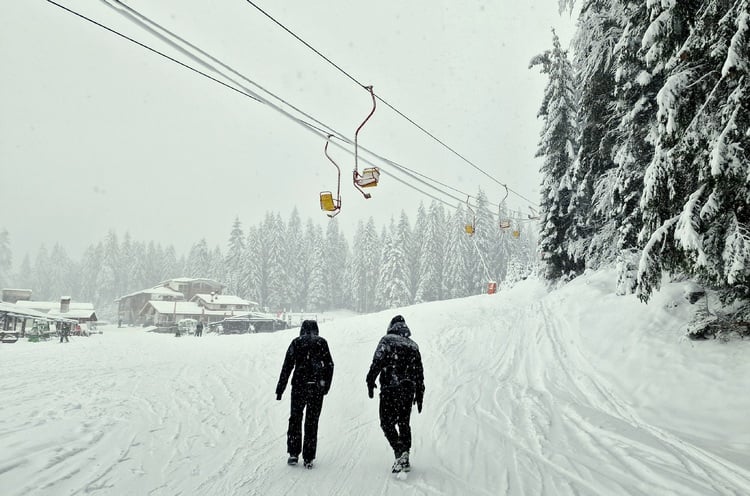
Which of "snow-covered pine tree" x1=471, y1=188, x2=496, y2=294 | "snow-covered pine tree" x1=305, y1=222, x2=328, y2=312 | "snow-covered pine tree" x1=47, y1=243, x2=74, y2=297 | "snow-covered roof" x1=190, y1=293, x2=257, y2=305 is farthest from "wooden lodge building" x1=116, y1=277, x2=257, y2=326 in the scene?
"snow-covered pine tree" x1=47, y1=243, x2=74, y2=297

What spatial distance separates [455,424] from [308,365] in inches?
131

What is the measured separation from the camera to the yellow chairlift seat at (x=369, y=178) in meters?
9.98

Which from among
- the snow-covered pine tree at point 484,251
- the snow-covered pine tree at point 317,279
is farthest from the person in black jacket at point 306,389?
the snow-covered pine tree at point 317,279

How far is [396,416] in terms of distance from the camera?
16.1ft

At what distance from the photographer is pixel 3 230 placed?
77.2 meters

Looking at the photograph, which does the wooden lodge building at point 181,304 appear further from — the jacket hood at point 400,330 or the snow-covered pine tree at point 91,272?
the jacket hood at point 400,330

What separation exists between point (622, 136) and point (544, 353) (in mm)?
6569

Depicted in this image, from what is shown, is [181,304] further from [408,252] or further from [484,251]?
[484,251]

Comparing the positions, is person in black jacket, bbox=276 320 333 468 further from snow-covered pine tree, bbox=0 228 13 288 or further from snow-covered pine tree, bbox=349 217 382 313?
snow-covered pine tree, bbox=0 228 13 288

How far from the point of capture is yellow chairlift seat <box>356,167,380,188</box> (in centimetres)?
998

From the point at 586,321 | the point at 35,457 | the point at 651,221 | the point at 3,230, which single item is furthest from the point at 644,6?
the point at 3,230

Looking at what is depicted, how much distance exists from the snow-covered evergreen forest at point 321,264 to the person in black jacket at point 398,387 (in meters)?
43.7

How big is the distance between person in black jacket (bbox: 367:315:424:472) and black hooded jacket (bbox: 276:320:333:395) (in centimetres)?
59

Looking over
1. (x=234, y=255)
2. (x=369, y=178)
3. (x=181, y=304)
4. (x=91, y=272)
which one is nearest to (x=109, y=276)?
(x=91, y=272)
